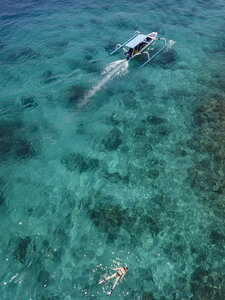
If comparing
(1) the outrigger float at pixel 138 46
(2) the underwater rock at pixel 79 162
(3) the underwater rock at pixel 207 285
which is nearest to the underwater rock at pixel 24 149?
(2) the underwater rock at pixel 79 162

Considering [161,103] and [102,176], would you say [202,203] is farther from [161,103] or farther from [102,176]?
[161,103]

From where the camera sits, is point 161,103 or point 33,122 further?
point 161,103

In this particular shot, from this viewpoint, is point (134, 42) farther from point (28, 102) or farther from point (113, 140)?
point (28, 102)

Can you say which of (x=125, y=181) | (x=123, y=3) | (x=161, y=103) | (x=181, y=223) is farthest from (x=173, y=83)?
(x=123, y=3)

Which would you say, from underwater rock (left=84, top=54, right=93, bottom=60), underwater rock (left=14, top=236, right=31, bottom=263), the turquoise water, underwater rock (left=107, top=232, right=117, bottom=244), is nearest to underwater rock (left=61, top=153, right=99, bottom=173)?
the turquoise water

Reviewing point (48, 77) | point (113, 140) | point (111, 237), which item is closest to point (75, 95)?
point (48, 77)

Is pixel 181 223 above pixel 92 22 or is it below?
below

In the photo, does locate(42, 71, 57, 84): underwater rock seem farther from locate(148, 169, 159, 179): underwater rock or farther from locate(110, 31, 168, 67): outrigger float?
locate(148, 169, 159, 179): underwater rock
